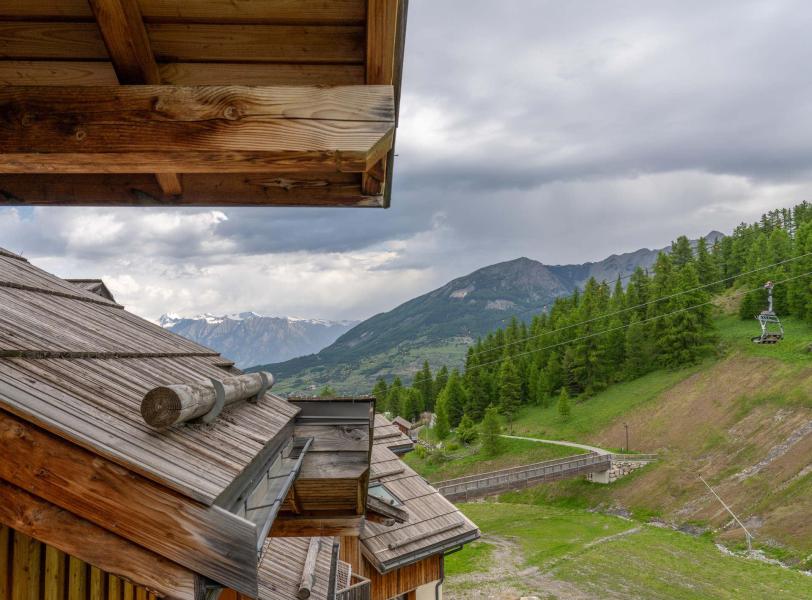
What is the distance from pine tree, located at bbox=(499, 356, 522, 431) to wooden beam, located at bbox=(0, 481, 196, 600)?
63087 mm

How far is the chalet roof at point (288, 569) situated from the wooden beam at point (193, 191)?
3.27 meters

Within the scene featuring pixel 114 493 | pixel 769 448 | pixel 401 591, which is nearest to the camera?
pixel 114 493

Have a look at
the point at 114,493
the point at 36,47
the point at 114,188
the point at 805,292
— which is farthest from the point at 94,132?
the point at 805,292

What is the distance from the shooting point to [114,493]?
5.14 ft

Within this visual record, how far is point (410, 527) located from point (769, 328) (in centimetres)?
5329

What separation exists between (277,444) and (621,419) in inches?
2046

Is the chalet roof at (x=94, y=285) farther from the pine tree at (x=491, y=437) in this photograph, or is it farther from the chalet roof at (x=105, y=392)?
the pine tree at (x=491, y=437)

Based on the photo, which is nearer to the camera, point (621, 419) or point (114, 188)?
point (114, 188)

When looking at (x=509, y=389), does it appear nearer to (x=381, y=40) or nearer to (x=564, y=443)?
(x=564, y=443)

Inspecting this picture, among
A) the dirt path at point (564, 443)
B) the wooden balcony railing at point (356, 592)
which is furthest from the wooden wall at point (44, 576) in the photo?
the dirt path at point (564, 443)

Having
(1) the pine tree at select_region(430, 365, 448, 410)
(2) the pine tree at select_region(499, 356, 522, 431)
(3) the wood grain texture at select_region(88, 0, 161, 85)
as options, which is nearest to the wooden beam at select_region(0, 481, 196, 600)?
(3) the wood grain texture at select_region(88, 0, 161, 85)

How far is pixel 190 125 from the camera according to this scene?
87.7 inches

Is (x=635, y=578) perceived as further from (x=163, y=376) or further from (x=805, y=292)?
(x=805, y=292)

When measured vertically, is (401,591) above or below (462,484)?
above
